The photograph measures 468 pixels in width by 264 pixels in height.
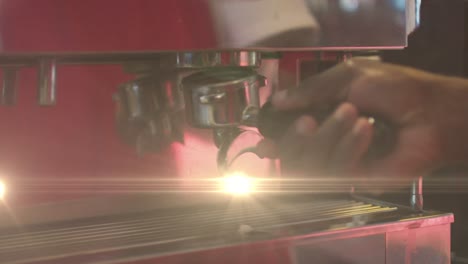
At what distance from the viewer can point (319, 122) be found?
534 millimetres

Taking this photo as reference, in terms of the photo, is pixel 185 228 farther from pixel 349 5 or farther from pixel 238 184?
pixel 349 5

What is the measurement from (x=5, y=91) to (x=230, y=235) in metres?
0.34

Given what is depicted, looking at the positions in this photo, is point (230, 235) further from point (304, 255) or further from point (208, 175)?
point (208, 175)

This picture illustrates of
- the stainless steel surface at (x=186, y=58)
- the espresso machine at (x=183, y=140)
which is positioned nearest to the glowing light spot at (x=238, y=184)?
the espresso machine at (x=183, y=140)

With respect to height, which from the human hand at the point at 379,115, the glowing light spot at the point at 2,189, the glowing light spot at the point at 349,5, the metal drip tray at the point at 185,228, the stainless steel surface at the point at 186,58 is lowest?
the metal drip tray at the point at 185,228

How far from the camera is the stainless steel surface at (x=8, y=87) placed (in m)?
0.70

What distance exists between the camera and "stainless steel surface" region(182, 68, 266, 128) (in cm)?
64

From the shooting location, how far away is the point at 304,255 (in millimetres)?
638

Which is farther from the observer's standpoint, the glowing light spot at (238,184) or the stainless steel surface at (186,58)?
the glowing light spot at (238,184)

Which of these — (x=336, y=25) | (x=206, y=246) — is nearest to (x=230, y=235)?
(x=206, y=246)

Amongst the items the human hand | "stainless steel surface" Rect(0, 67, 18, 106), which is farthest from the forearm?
"stainless steel surface" Rect(0, 67, 18, 106)

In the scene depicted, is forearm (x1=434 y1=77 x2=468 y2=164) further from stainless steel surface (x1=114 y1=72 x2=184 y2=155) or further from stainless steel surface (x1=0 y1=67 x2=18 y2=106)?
stainless steel surface (x1=0 y1=67 x2=18 y2=106)

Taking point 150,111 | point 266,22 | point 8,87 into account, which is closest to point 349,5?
point 266,22

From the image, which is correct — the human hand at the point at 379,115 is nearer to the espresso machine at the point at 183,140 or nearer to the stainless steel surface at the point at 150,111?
the espresso machine at the point at 183,140
